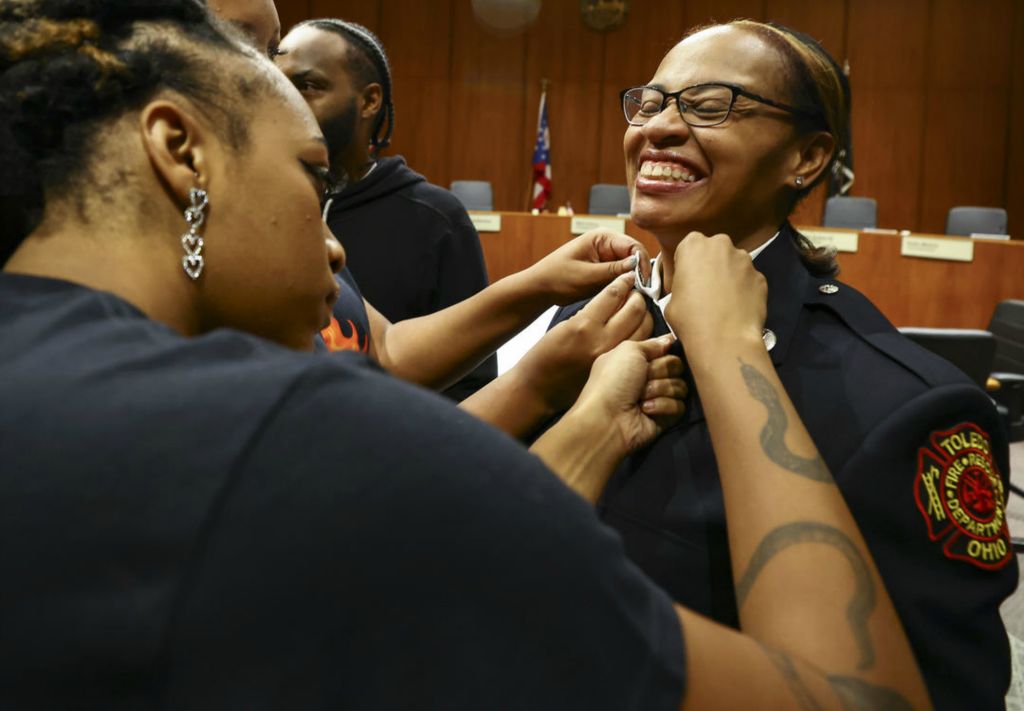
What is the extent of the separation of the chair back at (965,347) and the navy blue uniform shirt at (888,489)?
93.5 inches

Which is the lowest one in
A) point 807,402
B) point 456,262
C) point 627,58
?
point 807,402

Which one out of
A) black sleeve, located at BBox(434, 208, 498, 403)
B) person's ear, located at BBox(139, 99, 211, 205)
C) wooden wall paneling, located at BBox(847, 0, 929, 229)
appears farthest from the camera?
wooden wall paneling, located at BBox(847, 0, 929, 229)

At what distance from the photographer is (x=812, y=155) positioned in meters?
1.63

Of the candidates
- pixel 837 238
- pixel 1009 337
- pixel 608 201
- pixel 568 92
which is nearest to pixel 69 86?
pixel 1009 337

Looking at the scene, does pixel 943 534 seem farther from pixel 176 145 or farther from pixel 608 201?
pixel 608 201

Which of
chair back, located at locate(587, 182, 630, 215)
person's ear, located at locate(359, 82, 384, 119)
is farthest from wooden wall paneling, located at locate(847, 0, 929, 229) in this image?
person's ear, located at locate(359, 82, 384, 119)

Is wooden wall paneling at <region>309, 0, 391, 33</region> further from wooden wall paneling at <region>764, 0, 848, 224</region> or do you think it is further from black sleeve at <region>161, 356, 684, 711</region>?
black sleeve at <region>161, 356, 684, 711</region>

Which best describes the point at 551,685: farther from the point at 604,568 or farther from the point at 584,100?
the point at 584,100

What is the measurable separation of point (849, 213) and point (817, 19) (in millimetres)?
3032

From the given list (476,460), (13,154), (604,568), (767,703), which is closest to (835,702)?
(767,703)

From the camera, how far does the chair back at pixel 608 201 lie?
29.9 ft

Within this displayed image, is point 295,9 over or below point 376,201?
over

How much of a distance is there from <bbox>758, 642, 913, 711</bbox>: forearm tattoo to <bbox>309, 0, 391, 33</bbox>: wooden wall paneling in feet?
37.1

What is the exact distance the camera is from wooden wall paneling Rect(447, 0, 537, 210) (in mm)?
11055
